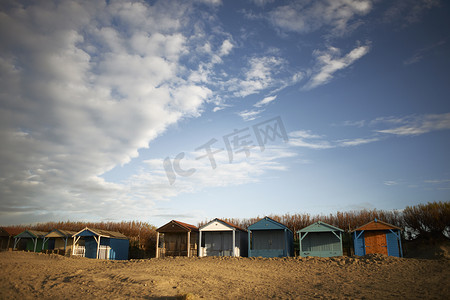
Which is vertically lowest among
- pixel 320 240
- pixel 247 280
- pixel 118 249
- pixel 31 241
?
pixel 247 280

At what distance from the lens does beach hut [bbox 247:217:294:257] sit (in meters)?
26.2

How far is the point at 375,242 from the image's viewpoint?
2575 centimetres

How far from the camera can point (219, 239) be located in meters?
29.5

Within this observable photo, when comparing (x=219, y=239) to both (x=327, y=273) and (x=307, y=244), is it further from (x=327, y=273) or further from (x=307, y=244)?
(x=327, y=273)

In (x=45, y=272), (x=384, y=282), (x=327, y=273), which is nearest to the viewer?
(x=384, y=282)

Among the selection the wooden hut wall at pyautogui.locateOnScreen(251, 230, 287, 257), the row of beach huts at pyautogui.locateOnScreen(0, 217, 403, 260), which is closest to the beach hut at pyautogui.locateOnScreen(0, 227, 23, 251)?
the row of beach huts at pyautogui.locateOnScreen(0, 217, 403, 260)

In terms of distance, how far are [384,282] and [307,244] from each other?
10.5 m

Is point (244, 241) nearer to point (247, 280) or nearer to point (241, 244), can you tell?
point (241, 244)

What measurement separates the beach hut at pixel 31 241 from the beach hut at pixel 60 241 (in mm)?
966

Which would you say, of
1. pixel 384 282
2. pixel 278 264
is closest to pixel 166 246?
pixel 278 264

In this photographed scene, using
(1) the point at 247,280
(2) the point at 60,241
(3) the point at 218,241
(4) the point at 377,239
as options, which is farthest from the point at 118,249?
(4) the point at 377,239

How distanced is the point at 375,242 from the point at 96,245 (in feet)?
90.2

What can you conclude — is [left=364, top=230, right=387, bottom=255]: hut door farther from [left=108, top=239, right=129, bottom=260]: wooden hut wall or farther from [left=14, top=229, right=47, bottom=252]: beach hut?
[left=14, top=229, right=47, bottom=252]: beach hut

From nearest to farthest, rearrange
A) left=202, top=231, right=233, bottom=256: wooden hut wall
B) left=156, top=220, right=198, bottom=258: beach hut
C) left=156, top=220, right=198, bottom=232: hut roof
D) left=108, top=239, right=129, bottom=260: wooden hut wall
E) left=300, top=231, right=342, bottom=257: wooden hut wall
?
left=300, top=231, right=342, bottom=257: wooden hut wall → left=202, top=231, right=233, bottom=256: wooden hut wall → left=156, top=220, right=198, bottom=232: hut roof → left=156, top=220, right=198, bottom=258: beach hut → left=108, top=239, right=129, bottom=260: wooden hut wall
